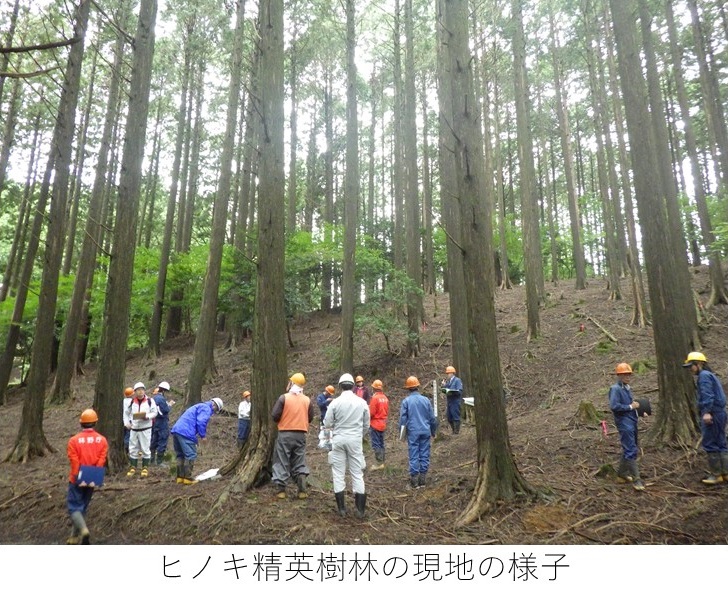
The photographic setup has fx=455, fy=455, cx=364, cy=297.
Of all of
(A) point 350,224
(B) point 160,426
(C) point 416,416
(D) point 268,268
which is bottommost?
(B) point 160,426

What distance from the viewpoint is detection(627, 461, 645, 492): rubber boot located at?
5248 mm

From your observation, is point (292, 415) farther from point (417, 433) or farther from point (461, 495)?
point (461, 495)

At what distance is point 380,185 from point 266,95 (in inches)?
1146

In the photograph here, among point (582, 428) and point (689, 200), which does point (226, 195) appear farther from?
point (689, 200)

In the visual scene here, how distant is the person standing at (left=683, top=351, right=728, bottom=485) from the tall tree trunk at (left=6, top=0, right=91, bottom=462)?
1101cm

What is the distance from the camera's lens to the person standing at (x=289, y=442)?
5371 millimetres

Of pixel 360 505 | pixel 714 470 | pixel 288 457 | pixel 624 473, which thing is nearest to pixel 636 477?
pixel 624 473

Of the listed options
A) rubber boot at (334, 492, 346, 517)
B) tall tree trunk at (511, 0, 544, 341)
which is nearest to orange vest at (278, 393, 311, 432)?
rubber boot at (334, 492, 346, 517)

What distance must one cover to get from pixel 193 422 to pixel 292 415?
7.28 feet

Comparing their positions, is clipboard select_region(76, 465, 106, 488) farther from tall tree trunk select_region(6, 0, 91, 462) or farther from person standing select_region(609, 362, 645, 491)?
person standing select_region(609, 362, 645, 491)

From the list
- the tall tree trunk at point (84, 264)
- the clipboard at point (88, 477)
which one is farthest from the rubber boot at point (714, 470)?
the tall tree trunk at point (84, 264)

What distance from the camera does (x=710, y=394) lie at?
17.5ft

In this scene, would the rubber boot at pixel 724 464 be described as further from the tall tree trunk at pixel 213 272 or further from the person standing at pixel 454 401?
the tall tree trunk at pixel 213 272

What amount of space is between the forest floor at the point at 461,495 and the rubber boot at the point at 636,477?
0.36ft
